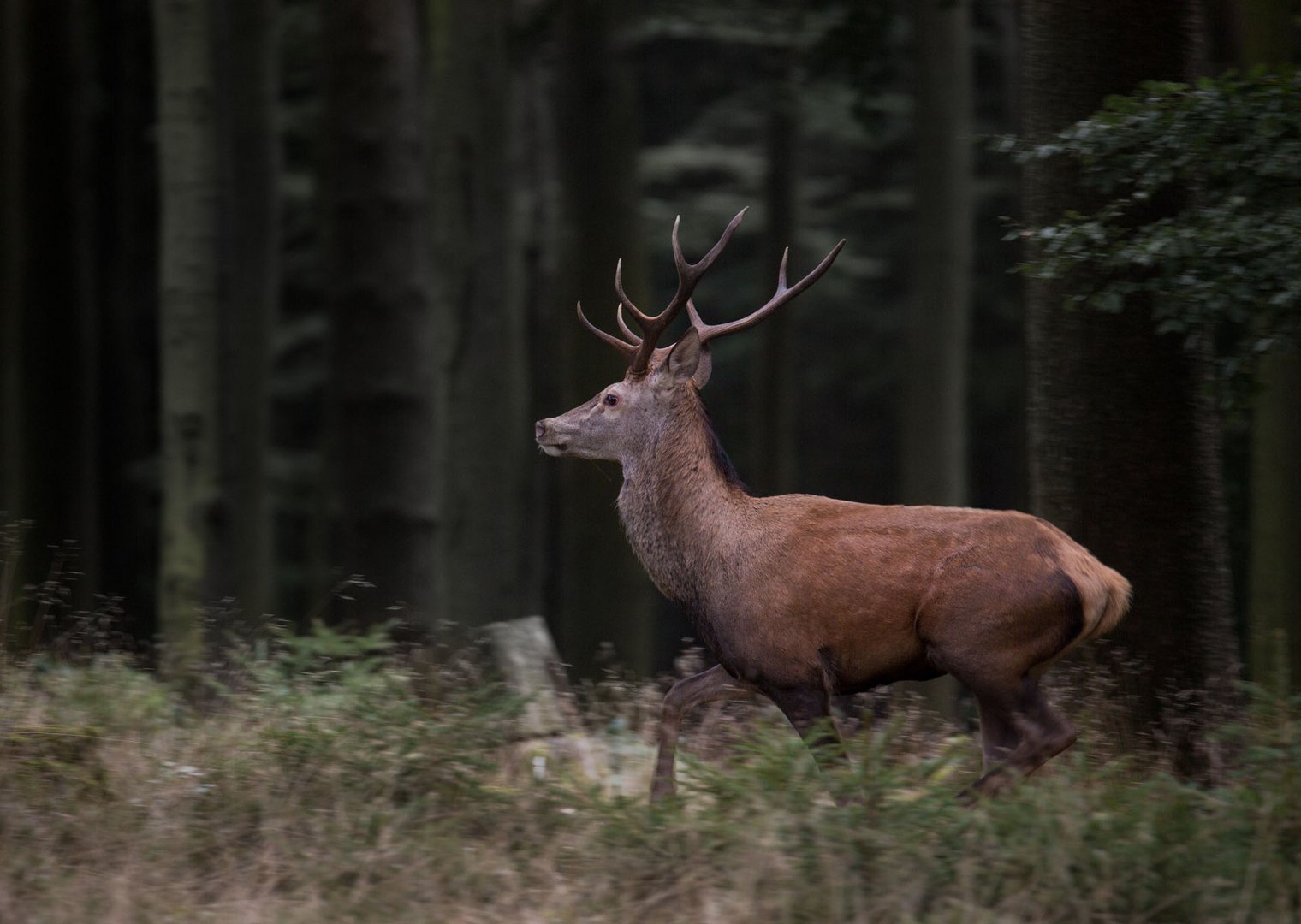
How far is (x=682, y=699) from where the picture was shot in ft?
23.0

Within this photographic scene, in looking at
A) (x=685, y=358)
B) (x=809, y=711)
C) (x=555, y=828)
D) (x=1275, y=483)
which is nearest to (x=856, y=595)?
(x=809, y=711)

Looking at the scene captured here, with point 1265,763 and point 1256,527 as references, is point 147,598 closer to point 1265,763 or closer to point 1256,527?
point 1256,527

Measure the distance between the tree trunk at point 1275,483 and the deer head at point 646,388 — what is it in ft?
15.4

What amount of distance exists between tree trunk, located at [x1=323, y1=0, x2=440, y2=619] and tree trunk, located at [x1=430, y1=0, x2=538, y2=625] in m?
1.01

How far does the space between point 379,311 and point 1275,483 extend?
6.81 meters

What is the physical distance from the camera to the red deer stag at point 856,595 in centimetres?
619

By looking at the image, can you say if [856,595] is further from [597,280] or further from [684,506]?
[597,280]

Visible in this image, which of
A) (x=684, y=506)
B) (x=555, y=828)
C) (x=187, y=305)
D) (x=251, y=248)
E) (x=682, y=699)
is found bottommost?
(x=555, y=828)

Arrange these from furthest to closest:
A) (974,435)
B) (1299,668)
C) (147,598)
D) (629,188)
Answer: (974,435) < (147,598) < (629,188) < (1299,668)

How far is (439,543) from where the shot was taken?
14.7 meters

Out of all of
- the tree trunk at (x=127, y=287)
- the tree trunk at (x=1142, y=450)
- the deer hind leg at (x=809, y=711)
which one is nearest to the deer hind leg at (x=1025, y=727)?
the deer hind leg at (x=809, y=711)

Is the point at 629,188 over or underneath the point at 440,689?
over

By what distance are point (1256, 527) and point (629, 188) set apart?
23.0 feet

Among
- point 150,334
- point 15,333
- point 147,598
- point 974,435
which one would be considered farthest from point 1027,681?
point 974,435
